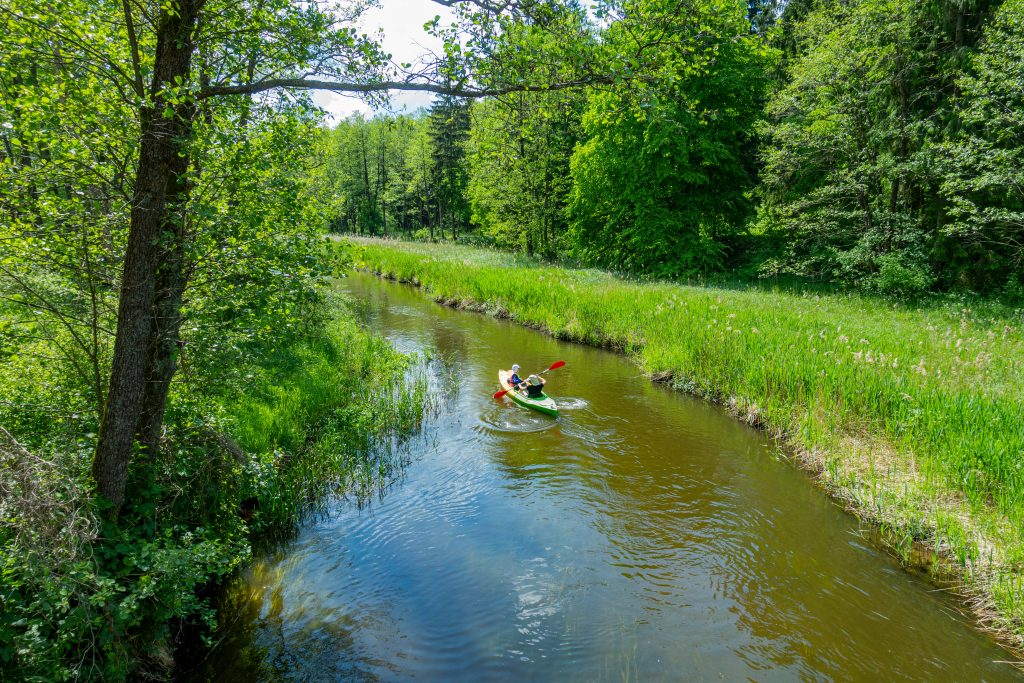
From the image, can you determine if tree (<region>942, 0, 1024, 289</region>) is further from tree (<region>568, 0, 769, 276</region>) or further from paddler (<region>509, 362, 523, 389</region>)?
paddler (<region>509, 362, 523, 389</region>)

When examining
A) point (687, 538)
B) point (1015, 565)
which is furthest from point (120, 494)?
point (1015, 565)

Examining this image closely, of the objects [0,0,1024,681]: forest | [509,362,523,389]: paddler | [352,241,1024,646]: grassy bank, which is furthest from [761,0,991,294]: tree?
[0,0,1024,681]: forest

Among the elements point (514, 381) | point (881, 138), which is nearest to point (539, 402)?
point (514, 381)

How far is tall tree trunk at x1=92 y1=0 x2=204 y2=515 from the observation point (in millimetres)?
4078

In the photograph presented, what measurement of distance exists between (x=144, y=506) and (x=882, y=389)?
1019 cm

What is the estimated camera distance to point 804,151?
21453 mm

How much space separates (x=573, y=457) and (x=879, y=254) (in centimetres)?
1608

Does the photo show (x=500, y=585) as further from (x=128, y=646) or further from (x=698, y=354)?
(x=698, y=354)

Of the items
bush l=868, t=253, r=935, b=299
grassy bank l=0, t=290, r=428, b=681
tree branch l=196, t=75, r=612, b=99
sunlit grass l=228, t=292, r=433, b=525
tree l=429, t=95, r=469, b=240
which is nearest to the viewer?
grassy bank l=0, t=290, r=428, b=681

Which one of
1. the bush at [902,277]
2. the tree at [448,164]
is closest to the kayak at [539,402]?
the bush at [902,277]

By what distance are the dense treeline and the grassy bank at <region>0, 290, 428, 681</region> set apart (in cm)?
368

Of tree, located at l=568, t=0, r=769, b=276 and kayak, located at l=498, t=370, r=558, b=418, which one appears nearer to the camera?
kayak, located at l=498, t=370, r=558, b=418

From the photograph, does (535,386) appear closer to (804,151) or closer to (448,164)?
(804,151)

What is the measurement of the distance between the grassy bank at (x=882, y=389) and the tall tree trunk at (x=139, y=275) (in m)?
8.31
